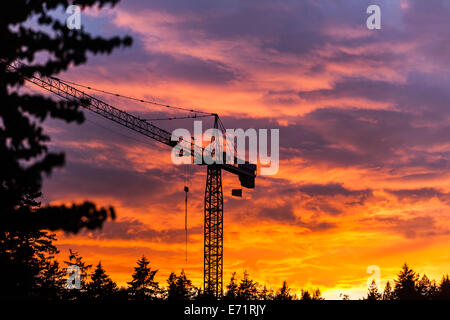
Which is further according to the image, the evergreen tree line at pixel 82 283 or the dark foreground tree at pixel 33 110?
the evergreen tree line at pixel 82 283

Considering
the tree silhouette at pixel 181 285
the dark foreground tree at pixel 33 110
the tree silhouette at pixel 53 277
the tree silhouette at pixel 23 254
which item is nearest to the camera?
the dark foreground tree at pixel 33 110

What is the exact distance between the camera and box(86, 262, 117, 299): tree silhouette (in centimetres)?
7531

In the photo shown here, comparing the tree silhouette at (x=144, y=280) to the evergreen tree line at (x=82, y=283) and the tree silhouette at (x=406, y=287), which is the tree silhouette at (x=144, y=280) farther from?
the tree silhouette at (x=406, y=287)

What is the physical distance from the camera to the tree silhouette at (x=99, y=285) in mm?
75312

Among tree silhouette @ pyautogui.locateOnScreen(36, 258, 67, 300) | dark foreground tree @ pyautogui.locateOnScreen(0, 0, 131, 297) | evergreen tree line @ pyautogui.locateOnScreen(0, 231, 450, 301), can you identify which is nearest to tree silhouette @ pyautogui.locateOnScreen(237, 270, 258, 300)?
evergreen tree line @ pyautogui.locateOnScreen(0, 231, 450, 301)

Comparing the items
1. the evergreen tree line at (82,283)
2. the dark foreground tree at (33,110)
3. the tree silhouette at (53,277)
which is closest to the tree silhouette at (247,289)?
the evergreen tree line at (82,283)

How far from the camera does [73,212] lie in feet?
40.5

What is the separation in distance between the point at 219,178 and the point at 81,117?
8484cm

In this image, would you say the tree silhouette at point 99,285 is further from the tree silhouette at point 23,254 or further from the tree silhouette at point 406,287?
the tree silhouette at point 406,287

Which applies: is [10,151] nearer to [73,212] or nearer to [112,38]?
[73,212]

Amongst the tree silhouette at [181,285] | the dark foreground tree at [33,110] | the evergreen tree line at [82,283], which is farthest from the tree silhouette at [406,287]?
the dark foreground tree at [33,110]

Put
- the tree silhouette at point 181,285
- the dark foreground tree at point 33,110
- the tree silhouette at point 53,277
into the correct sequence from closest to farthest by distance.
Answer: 1. the dark foreground tree at point 33,110
2. the tree silhouette at point 53,277
3. the tree silhouette at point 181,285
